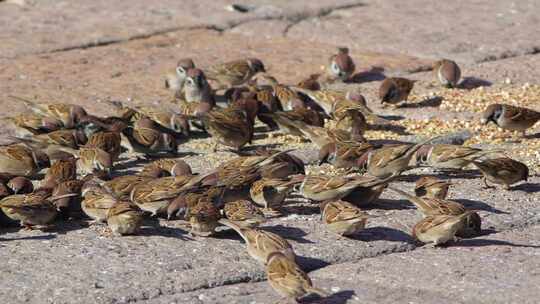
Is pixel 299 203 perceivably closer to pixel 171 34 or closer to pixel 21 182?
pixel 21 182

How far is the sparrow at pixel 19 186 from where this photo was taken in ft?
23.3

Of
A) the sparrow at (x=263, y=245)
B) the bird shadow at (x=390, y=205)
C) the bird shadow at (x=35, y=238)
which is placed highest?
the sparrow at (x=263, y=245)

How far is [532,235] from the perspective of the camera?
6605 mm

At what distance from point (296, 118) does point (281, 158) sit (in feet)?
4.14

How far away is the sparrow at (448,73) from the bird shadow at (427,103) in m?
0.17

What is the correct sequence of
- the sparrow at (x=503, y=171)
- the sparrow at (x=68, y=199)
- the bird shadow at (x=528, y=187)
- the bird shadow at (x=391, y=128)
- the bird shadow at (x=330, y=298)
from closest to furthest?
the bird shadow at (x=330, y=298), the sparrow at (x=68, y=199), the sparrow at (x=503, y=171), the bird shadow at (x=528, y=187), the bird shadow at (x=391, y=128)

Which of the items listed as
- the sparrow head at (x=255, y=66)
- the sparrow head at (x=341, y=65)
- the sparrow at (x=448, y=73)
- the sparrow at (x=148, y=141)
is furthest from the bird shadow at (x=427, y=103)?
the sparrow at (x=148, y=141)

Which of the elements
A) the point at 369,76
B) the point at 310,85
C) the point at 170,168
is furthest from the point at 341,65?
the point at 170,168

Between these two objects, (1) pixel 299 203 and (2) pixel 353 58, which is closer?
(1) pixel 299 203

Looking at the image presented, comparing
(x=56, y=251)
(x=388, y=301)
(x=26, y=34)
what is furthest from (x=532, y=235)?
(x=26, y=34)

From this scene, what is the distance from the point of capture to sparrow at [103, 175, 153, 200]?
7.11 meters

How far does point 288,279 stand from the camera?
543cm

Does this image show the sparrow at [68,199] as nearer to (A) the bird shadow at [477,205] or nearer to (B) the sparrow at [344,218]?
(B) the sparrow at [344,218]

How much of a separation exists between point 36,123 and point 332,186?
280 cm
